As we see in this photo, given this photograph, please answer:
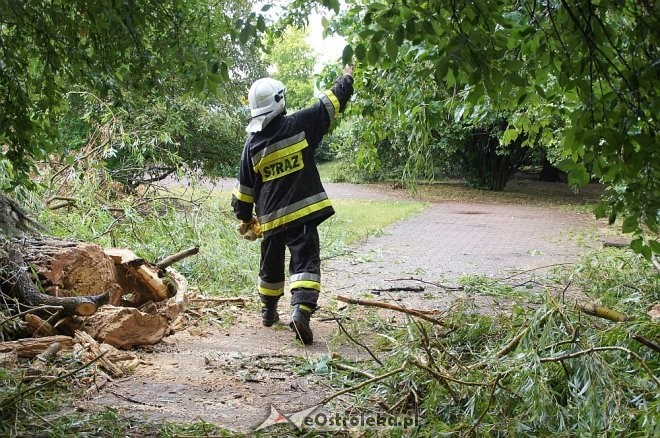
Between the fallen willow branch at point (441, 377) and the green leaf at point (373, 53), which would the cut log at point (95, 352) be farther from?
the green leaf at point (373, 53)

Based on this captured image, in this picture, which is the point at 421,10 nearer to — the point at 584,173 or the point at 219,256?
the point at 584,173

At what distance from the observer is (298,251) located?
17.0ft

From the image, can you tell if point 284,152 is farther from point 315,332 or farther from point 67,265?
point 67,265

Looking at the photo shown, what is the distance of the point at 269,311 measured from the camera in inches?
220

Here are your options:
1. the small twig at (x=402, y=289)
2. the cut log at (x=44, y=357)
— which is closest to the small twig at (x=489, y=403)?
the cut log at (x=44, y=357)

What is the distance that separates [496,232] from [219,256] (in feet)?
22.2

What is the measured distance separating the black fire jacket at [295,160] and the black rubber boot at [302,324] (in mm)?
658

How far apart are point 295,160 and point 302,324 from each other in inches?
49.2

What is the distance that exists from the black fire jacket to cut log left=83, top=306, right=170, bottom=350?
46.3 inches

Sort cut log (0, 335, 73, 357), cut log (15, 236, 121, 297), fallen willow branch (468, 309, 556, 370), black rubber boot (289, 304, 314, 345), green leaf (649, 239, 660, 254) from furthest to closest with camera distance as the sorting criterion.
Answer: black rubber boot (289, 304, 314, 345) < cut log (15, 236, 121, 297) < cut log (0, 335, 73, 357) < fallen willow branch (468, 309, 556, 370) < green leaf (649, 239, 660, 254)

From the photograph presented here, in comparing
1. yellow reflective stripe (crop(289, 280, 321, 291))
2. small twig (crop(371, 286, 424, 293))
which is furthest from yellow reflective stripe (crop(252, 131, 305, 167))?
small twig (crop(371, 286, 424, 293))

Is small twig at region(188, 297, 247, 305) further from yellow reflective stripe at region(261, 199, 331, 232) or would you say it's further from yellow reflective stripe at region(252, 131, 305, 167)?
yellow reflective stripe at region(252, 131, 305, 167)

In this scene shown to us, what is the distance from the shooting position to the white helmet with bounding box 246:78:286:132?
5.09m

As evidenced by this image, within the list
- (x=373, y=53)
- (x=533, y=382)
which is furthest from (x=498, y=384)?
(x=373, y=53)
